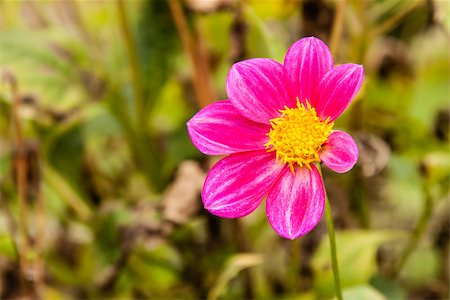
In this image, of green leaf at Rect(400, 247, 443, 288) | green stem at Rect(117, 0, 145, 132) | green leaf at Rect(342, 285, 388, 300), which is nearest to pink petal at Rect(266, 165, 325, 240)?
green leaf at Rect(342, 285, 388, 300)

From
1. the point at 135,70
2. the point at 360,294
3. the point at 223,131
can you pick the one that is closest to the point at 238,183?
the point at 223,131

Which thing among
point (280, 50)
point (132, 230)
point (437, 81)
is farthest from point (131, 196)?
point (437, 81)

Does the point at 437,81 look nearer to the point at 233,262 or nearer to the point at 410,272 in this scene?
the point at 410,272

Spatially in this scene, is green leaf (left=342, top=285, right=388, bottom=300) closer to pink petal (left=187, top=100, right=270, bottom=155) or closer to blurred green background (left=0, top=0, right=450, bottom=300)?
blurred green background (left=0, top=0, right=450, bottom=300)

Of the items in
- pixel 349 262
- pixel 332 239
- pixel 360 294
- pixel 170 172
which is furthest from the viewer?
pixel 170 172

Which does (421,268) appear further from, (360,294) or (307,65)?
(307,65)

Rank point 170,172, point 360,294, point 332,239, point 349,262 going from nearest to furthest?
1. point 332,239
2. point 360,294
3. point 349,262
4. point 170,172

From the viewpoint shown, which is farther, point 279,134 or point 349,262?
point 349,262

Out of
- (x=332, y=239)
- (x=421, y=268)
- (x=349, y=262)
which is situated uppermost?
(x=332, y=239)
